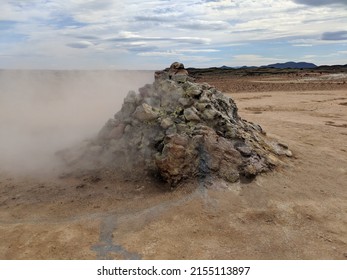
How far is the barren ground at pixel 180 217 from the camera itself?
4.47 meters

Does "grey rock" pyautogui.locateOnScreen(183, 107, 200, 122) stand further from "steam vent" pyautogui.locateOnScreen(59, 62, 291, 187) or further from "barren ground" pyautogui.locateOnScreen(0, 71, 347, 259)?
"barren ground" pyautogui.locateOnScreen(0, 71, 347, 259)

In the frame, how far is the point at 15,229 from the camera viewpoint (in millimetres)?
5051

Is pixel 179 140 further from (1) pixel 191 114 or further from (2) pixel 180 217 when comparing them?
(2) pixel 180 217

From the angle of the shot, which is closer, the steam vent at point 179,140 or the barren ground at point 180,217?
the barren ground at point 180,217

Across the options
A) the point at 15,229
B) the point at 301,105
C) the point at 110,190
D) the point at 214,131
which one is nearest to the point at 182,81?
the point at 214,131

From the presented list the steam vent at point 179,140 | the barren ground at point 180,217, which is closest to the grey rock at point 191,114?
the steam vent at point 179,140

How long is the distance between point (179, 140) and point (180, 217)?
142 centimetres

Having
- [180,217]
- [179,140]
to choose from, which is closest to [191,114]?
[179,140]


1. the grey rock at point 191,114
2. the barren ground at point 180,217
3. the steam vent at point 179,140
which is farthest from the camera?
the grey rock at point 191,114

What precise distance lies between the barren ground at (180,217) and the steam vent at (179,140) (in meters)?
A: 0.25

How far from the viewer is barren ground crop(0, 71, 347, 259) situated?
4469 millimetres

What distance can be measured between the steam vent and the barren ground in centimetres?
25

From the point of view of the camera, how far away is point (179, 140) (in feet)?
20.0

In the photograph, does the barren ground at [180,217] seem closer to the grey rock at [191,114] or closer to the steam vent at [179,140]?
the steam vent at [179,140]
